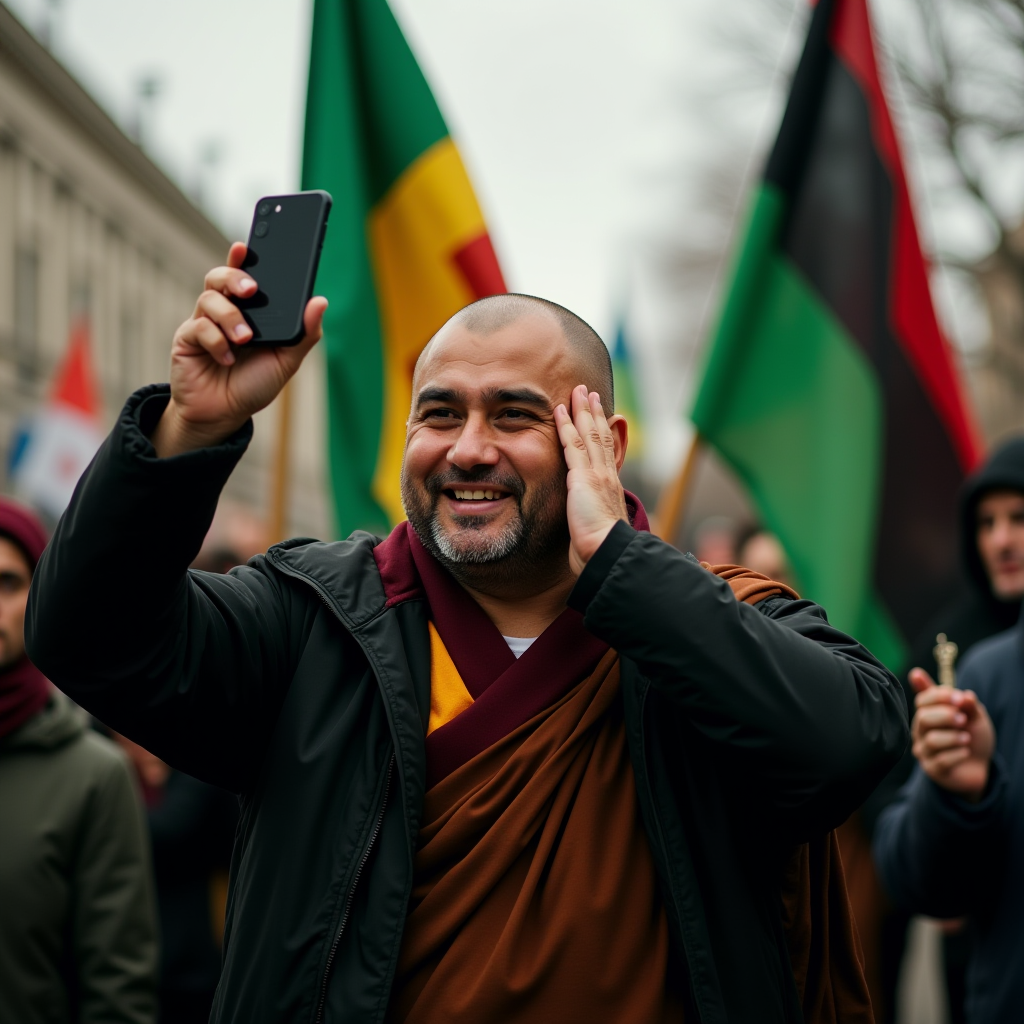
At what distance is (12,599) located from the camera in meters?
3.23

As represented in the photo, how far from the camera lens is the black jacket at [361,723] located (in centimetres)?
179

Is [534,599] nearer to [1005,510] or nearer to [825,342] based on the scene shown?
[1005,510]

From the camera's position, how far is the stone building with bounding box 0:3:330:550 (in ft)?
88.2

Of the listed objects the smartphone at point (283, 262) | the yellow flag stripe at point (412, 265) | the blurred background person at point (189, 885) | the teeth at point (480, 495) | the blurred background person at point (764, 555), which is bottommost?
the blurred background person at point (189, 885)

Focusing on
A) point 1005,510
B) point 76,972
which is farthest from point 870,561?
point 76,972

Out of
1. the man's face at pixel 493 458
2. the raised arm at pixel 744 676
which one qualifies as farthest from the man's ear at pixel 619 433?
the raised arm at pixel 744 676

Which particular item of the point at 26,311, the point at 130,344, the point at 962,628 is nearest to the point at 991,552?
the point at 962,628

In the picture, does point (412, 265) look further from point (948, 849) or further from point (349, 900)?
point (349, 900)

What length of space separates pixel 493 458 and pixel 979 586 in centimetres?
268

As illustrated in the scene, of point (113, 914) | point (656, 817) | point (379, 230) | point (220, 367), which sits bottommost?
point (113, 914)

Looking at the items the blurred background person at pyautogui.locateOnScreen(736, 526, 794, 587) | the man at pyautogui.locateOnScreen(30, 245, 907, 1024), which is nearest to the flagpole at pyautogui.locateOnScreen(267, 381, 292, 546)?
the blurred background person at pyautogui.locateOnScreen(736, 526, 794, 587)

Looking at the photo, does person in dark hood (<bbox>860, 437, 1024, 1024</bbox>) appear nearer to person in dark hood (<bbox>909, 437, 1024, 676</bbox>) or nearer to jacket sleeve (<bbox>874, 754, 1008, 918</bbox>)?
person in dark hood (<bbox>909, 437, 1024, 676</bbox>)

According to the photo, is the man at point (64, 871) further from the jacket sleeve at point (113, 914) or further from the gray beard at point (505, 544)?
the gray beard at point (505, 544)

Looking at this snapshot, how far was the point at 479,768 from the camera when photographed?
1.95 metres
